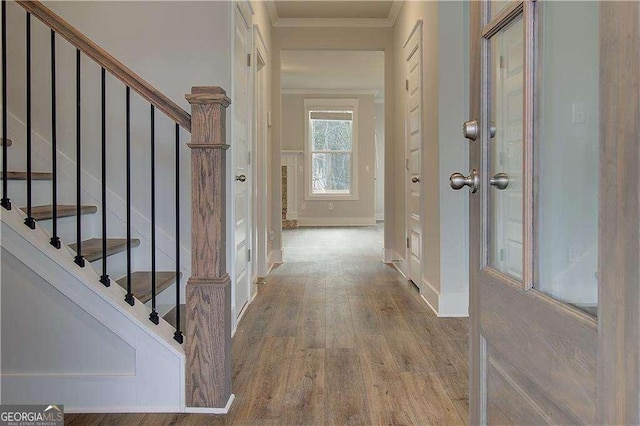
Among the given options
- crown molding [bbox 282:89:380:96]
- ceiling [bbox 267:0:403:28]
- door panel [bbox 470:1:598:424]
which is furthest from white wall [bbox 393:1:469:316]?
crown molding [bbox 282:89:380:96]

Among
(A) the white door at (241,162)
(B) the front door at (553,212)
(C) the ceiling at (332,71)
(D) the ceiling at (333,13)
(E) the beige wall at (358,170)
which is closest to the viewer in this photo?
(B) the front door at (553,212)

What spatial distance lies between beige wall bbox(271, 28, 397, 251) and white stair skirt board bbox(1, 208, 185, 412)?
3.33 metres

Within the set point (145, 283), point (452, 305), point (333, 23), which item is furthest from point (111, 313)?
point (333, 23)

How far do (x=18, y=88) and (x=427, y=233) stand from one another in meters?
2.64

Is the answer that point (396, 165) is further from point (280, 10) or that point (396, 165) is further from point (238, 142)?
point (238, 142)

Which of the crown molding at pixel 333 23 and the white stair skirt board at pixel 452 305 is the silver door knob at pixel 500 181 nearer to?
the white stair skirt board at pixel 452 305

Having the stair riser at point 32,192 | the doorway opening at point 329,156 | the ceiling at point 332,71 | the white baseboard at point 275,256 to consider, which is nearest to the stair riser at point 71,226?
the stair riser at point 32,192

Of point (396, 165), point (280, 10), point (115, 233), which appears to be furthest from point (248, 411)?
point (280, 10)

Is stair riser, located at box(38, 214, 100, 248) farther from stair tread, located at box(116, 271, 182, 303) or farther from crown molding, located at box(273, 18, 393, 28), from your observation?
crown molding, located at box(273, 18, 393, 28)

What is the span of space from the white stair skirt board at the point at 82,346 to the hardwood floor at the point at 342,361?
0.08 m

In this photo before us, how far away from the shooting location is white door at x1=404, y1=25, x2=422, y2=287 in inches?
142

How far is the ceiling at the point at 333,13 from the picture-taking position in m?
4.62

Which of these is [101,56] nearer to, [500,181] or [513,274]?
[500,181]

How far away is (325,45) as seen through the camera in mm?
5070
